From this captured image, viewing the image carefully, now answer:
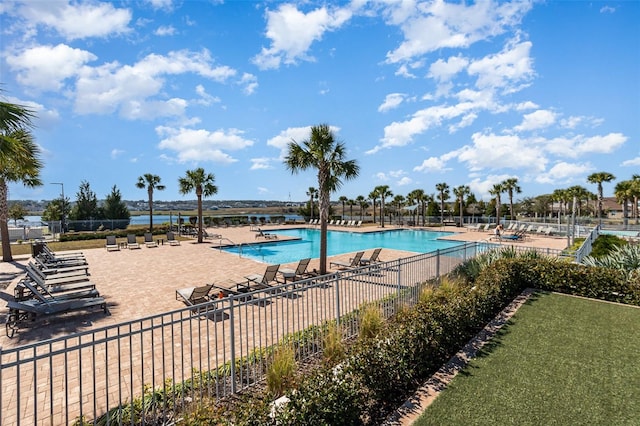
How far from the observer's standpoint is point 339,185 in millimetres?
12297

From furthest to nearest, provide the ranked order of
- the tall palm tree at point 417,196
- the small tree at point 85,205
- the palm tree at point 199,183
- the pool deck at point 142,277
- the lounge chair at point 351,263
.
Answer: the tall palm tree at point 417,196 → the small tree at point 85,205 → the palm tree at point 199,183 → the lounge chair at point 351,263 → the pool deck at point 142,277

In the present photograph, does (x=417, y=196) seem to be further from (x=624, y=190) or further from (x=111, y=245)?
(x=111, y=245)

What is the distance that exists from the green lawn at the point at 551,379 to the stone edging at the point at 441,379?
Answer: 0.35 feet

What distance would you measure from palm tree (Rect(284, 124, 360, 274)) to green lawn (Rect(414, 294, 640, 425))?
7009 mm

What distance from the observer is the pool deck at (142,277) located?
23.5 ft

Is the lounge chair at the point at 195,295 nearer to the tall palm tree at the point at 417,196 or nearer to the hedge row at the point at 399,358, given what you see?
the hedge row at the point at 399,358

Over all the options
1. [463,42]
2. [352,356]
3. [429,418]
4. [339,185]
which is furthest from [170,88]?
[429,418]

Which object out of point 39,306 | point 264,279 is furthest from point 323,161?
point 39,306

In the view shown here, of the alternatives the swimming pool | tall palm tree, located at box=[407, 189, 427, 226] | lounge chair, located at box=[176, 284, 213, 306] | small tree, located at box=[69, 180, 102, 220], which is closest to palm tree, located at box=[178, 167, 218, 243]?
the swimming pool

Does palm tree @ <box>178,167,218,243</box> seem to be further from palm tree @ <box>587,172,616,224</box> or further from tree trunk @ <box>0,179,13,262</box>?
palm tree @ <box>587,172,616,224</box>

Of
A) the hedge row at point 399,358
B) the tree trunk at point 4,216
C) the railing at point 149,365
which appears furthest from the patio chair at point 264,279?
the tree trunk at point 4,216

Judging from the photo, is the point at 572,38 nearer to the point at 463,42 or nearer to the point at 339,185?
the point at 463,42

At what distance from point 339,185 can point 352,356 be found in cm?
857

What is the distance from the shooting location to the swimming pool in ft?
66.9
